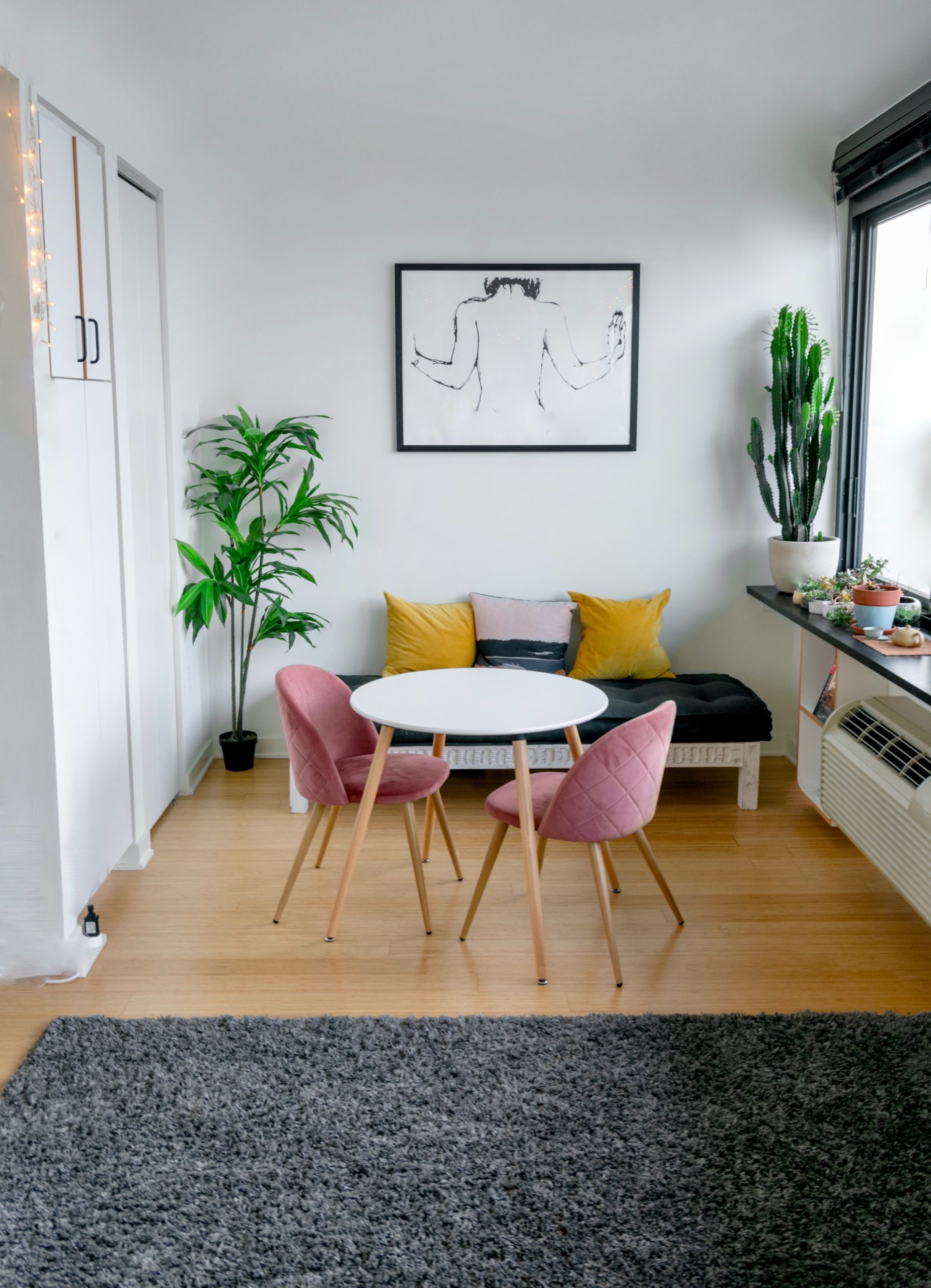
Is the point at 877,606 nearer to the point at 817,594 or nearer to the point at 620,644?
the point at 817,594

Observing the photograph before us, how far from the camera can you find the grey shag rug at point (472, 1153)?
195cm

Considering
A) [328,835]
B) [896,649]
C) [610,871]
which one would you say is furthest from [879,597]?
[328,835]

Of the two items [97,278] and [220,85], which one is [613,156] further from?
[97,278]

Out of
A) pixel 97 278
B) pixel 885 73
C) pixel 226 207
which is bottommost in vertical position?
pixel 97 278

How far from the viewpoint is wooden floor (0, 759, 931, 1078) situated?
2846 mm

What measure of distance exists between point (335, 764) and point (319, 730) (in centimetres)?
17

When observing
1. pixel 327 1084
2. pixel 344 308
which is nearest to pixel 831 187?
pixel 344 308

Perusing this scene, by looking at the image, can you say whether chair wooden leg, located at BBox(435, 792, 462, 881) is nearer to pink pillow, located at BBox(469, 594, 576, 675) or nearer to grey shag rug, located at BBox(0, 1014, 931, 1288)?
grey shag rug, located at BBox(0, 1014, 931, 1288)

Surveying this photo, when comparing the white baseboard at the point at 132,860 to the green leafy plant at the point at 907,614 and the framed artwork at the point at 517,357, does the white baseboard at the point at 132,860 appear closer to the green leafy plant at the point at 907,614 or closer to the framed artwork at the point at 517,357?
the framed artwork at the point at 517,357

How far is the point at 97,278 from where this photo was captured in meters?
3.29

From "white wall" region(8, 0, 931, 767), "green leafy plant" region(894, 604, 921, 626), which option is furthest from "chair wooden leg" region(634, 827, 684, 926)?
"white wall" region(8, 0, 931, 767)

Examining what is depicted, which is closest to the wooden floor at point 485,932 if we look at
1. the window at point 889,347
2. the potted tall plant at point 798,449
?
the potted tall plant at point 798,449

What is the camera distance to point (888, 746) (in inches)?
133

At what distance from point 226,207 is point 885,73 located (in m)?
2.58
